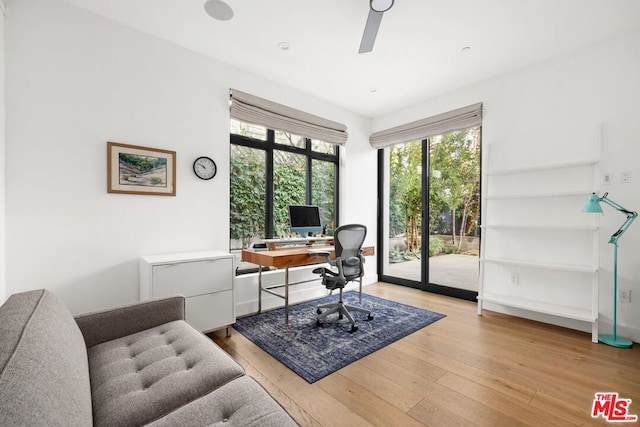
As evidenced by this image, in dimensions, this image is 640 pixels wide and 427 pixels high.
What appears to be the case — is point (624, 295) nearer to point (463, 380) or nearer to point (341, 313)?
point (463, 380)

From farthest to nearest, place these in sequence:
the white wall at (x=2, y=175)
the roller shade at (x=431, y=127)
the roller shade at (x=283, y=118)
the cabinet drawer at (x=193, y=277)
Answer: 1. the roller shade at (x=431, y=127)
2. the roller shade at (x=283, y=118)
3. the cabinet drawer at (x=193, y=277)
4. the white wall at (x=2, y=175)

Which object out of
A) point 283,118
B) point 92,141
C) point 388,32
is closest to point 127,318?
point 92,141

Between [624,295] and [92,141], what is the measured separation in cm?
486

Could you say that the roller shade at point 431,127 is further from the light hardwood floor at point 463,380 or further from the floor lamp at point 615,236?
the light hardwood floor at point 463,380

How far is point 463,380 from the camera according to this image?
196 centimetres

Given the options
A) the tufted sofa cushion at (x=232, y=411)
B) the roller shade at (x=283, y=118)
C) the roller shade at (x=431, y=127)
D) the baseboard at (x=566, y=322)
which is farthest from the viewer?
the roller shade at (x=431, y=127)

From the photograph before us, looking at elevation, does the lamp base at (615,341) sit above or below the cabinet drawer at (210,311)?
below

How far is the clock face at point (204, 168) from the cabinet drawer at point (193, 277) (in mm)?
927

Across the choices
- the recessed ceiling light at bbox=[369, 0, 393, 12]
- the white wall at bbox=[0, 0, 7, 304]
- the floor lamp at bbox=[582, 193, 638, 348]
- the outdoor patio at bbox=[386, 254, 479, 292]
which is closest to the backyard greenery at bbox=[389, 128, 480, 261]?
the outdoor patio at bbox=[386, 254, 479, 292]

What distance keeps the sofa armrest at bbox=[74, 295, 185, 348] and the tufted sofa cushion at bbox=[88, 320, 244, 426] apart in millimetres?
58

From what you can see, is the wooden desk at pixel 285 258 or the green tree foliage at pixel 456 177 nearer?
the wooden desk at pixel 285 258

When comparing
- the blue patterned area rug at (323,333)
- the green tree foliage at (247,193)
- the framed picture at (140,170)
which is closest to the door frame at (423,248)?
the blue patterned area rug at (323,333)

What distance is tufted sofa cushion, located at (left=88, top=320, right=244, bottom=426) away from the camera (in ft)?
3.53

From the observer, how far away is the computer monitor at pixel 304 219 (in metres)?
3.43
